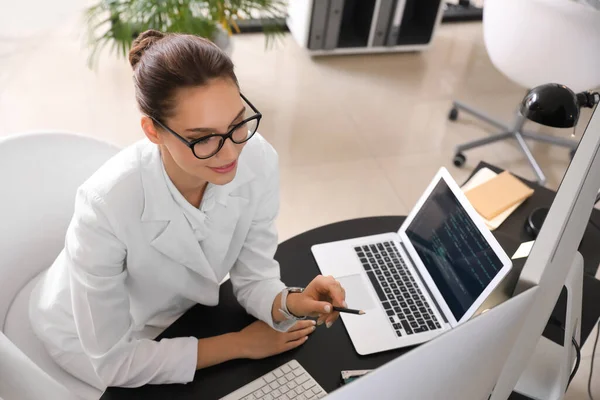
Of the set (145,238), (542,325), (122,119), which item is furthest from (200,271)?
(122,119)

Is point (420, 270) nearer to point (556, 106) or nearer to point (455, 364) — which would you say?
point (556, 106)

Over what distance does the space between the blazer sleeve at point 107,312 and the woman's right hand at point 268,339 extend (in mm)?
107

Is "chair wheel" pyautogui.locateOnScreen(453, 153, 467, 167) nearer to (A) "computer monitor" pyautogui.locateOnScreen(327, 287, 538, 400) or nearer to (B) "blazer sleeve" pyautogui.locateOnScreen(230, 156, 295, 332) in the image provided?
(B) "blazer sleeve" pyautogui.locateOnScreen(230, 156, 295, 332)

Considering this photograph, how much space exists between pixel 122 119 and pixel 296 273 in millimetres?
1860

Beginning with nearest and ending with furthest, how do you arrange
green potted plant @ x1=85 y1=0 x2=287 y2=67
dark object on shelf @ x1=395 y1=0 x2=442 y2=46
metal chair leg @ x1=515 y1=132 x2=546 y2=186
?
1. green potted plant @ x1=85 y1=0 x2=287 y2=67
2. metal chair leg @ x1=515 y1=132 x2=546 y2=186
3. dark object on shelf @ x1=395 y1=0 x2=442 y2=46

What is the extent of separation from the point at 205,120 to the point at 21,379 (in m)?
0.61

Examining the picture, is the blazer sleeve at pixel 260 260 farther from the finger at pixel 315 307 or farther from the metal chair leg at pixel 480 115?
the metal chair leg at pixel 480 115

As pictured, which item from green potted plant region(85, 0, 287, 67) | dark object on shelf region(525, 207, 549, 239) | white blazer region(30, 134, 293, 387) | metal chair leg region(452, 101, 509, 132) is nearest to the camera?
white blazer region(30, 134, 293, 387)

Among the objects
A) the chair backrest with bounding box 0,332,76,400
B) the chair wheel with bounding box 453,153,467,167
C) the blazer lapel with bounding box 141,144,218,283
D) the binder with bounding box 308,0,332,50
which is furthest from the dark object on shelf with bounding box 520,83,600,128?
the binder with bounding box 308,0,332,50

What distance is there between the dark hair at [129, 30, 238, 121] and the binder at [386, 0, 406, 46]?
2.55 meters

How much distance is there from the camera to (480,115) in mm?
3080

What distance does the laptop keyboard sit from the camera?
1.29 meters

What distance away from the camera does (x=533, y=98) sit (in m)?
1.30

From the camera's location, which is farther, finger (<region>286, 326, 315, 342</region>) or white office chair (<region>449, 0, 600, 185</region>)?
white office chair (<region>449, 0, 600, 185</region>)
